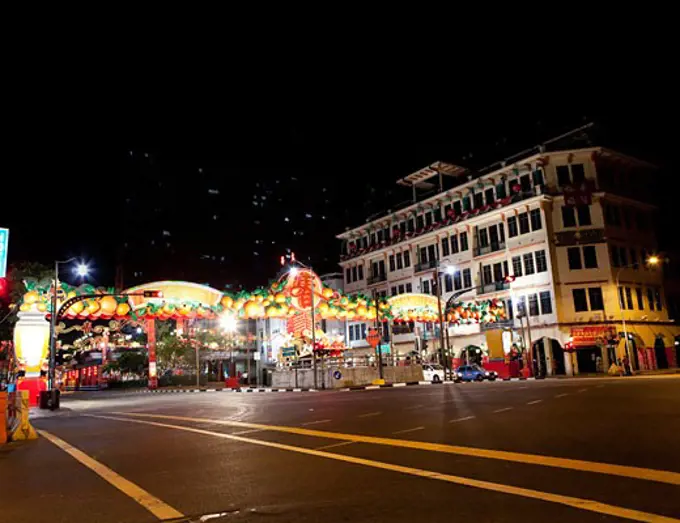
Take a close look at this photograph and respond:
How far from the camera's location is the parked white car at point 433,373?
39.3 meters

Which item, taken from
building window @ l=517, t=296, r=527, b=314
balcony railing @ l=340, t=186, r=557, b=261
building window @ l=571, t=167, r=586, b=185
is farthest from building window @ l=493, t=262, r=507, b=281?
building window @ l=571, t=167, r=586, b=185

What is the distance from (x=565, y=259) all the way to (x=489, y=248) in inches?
264

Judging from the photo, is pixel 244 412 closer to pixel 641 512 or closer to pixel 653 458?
pixel 653 458

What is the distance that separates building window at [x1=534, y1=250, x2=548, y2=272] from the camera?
42906 millimetres

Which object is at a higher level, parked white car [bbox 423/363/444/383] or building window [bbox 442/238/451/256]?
building window [bbox 442/238/451/256]

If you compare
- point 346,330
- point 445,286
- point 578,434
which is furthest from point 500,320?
point 578,434

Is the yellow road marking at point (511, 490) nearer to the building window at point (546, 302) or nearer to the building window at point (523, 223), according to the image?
the building window at point (546, 302)

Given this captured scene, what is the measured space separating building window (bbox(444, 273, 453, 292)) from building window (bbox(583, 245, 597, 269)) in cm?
1223

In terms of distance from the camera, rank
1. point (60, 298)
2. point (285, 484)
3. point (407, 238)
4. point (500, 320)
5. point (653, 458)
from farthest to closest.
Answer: point (407, 238), point (500, 320), point (60, 298), point (653, 458), point (285, 484)

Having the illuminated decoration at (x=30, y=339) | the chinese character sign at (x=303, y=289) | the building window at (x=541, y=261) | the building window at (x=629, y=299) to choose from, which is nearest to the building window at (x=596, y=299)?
the building window at (x=629, y=299)

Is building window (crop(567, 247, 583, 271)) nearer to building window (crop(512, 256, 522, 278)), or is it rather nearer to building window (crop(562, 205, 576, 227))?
building window (crop(562, 205, 576, 227))

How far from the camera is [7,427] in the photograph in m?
13.2

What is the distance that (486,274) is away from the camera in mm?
47969

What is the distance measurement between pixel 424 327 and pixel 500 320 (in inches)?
316
